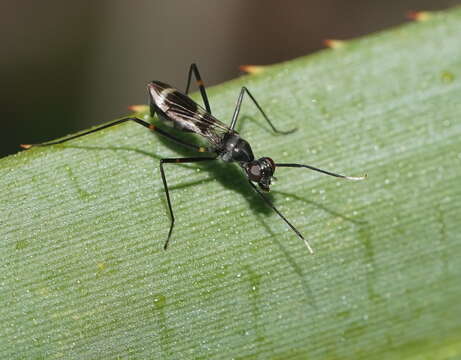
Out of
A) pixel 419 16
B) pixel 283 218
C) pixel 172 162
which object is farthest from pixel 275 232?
pixel 419 16

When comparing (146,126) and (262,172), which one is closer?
(262,172)

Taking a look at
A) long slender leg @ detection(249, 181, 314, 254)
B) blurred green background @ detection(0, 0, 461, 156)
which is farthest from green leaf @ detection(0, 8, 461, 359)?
blurred green background @ detection(0, 0, 461, 156)

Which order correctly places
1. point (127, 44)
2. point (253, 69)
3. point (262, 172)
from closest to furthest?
1. point (262, 172)
2. point (253, 69)
3. point (127, 44)

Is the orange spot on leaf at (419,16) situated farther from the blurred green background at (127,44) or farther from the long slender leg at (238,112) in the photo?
the blurred green background at (127,44)

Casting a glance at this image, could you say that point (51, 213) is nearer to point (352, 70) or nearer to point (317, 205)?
point (317, 205)

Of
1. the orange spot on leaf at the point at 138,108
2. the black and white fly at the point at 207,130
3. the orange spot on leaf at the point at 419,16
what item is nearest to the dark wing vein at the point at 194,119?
the black and white fly at the point at 207,130

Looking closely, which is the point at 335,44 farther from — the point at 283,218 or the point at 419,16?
the point at 283,218

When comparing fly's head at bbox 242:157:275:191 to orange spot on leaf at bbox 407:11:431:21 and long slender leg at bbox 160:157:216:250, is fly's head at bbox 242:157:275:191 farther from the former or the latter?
orange spot on leaf at bbox 407:11:431:21
